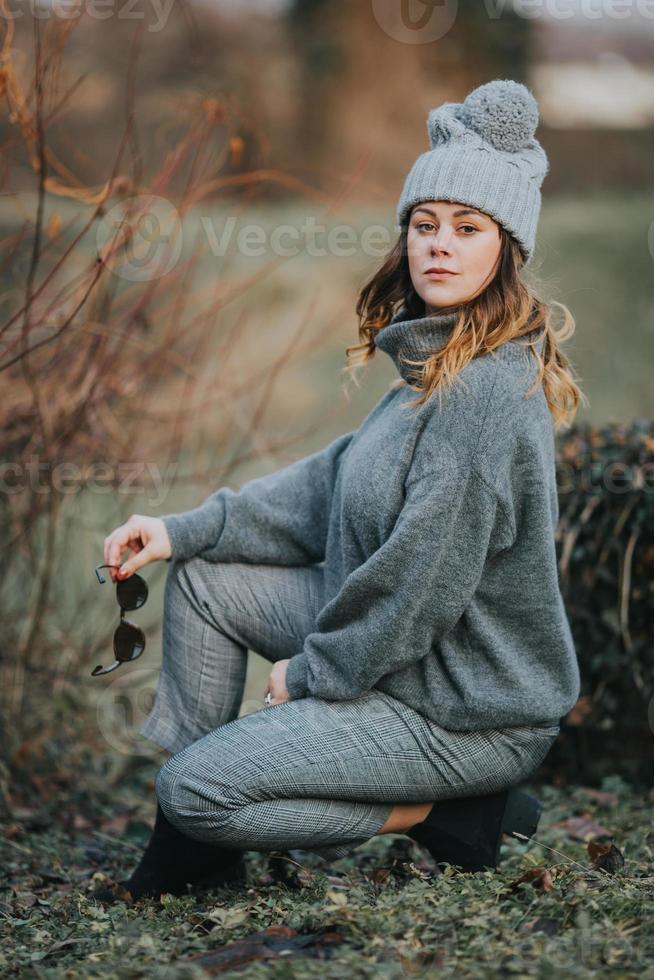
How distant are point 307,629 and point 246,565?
0.65 ft

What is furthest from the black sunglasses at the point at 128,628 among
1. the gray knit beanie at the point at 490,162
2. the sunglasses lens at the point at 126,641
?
the gray knit beanie at the point at 490,162

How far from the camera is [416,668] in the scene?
206 cm

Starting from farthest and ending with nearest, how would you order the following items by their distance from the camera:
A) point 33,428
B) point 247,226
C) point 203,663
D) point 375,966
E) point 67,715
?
1. point 247,226
2. point 67,715
3. point 33,428
4. point 203,663
5. point 375,966

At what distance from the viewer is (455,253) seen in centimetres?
207

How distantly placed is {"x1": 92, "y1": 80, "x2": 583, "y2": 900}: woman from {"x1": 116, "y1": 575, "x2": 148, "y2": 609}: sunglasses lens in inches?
1.8

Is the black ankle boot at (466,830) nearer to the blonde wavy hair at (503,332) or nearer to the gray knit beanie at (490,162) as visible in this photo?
the blonde wavy hair at (503,332)

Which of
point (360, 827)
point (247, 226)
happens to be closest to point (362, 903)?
point (360, 827)

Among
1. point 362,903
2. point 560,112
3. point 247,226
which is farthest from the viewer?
point 560,112

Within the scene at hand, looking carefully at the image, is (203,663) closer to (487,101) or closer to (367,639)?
(367,639)

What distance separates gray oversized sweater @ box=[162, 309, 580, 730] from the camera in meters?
1.95

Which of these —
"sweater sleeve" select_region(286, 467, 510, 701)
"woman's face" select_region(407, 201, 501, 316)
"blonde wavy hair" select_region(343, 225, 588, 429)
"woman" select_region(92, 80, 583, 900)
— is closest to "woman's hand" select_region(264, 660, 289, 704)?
"woman" select_region(92, 80, 583, 900)

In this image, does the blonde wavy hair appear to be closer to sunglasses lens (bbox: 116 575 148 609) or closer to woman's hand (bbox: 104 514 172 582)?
woman's hand (bbox: 104 514 172 582)

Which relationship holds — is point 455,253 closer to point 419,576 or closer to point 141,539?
point 419,576

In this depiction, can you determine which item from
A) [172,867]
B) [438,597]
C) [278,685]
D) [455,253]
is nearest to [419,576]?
[438,597]
